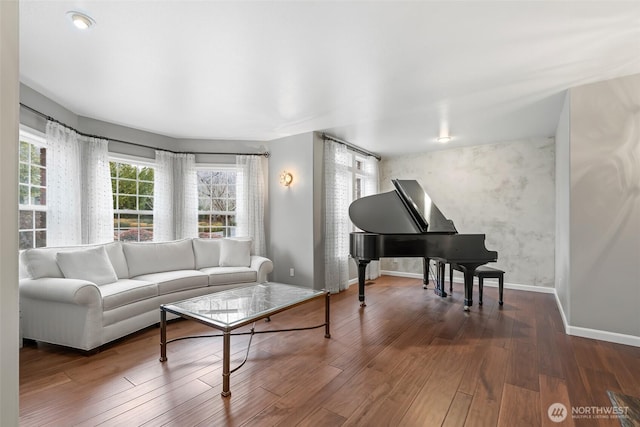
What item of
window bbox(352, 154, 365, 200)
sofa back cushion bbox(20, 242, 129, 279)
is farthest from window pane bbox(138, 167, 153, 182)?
window bbox(352, 154, 365, 200)

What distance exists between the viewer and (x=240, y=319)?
2115mm

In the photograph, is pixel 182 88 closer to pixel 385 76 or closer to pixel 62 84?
pixel 62 84

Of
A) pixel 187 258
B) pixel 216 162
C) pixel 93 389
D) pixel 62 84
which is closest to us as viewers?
pixel 93 389

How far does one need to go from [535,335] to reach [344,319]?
1.97m

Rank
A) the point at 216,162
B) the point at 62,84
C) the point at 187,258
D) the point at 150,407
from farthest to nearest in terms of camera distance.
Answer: the point at 216,162
the point at 187,258
the point at 62,84
the point at 150,407

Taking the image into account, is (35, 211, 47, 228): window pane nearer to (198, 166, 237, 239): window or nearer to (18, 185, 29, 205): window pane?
(18, 185, 29, 205): window pane

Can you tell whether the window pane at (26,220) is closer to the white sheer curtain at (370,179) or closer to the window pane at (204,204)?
the window pane at (204,204)

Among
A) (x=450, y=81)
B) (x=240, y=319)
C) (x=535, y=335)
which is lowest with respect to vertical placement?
(x=535, y=335)

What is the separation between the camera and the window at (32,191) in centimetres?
302

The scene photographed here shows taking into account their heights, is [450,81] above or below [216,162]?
above

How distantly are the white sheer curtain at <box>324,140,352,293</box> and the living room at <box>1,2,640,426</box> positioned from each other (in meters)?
0.14

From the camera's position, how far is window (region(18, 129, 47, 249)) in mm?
3017

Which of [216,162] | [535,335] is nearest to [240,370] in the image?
[535,335]

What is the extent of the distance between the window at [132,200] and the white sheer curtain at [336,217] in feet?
9.17
